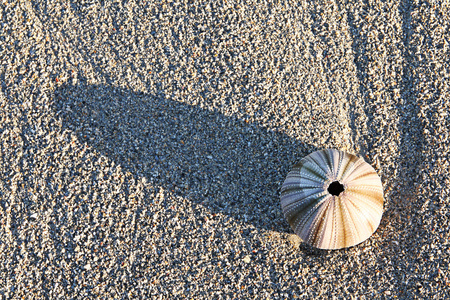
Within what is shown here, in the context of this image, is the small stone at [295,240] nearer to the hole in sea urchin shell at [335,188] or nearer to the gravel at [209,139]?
the gravel at [209,139]

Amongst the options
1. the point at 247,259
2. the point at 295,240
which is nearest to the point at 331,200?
the point at 295,240

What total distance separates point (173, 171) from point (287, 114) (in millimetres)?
1079

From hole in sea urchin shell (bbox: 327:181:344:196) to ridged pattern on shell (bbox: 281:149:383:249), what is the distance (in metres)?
0.03

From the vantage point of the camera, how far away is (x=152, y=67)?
3.80 m

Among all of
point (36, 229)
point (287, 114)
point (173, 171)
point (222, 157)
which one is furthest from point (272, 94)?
point (36, 229)

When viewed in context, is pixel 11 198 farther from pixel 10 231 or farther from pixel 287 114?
pixel 287 114

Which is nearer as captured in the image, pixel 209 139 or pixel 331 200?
pixel 331 200

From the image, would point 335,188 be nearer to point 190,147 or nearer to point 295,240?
point 295,240

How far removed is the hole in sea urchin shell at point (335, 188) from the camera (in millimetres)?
2982

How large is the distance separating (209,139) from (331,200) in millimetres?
1228

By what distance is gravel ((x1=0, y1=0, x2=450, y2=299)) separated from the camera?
3.54 metres

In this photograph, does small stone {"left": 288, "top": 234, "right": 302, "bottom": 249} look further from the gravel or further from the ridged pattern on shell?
the ridged pattern on shell

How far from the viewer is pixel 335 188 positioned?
3000 millimetres

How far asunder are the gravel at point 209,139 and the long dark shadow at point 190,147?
0.04 feet
